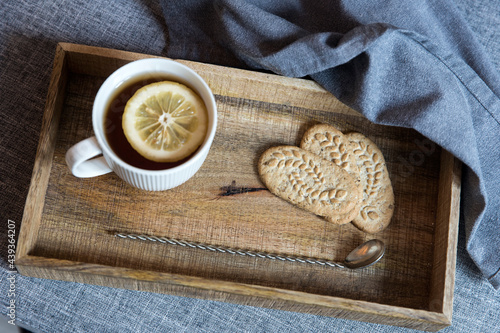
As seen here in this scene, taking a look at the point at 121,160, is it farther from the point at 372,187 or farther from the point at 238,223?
the point at 372,187

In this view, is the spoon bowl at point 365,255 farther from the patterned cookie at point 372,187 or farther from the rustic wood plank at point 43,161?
the rustic wood plank at point 43,161

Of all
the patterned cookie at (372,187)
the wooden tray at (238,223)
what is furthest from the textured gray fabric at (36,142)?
the patterned cookie at (372,187)

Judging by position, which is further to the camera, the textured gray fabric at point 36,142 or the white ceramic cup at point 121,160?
the textured gray fabric at point 36,142

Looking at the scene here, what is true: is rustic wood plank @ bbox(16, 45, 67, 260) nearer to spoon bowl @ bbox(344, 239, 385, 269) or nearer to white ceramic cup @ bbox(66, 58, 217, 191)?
white ceramic cup @ bbox(66, 58, 217, 191)

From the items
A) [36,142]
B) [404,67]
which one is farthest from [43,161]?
[404,67]

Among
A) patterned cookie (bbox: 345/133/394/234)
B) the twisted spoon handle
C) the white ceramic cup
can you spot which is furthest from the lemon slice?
patterned cookie (bbox: 345/133/394/234)

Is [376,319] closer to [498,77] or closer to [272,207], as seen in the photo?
[272,207]
